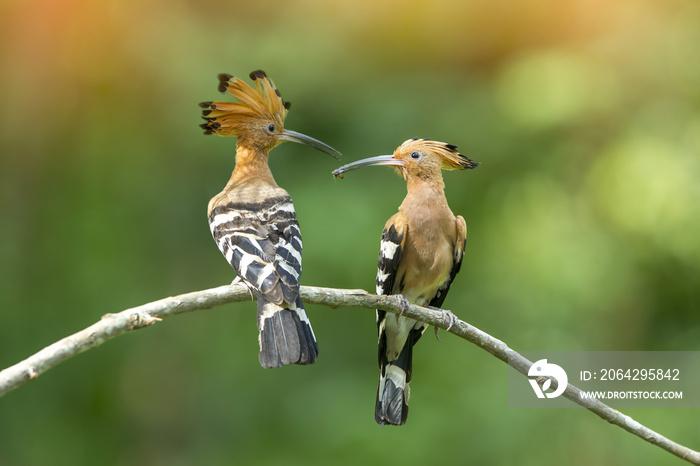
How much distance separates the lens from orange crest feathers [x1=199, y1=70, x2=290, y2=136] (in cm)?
284

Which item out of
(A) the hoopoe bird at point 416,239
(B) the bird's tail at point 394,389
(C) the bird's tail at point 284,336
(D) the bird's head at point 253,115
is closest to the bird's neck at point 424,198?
(A) the hoopoe bird at point 416,239

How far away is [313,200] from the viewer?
5.96 metres

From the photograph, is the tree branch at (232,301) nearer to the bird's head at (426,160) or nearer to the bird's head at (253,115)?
the bird's head at (426,160)

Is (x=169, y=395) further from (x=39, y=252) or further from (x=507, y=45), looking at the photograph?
(x=507, y=45)

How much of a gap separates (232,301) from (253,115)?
0.88 meters

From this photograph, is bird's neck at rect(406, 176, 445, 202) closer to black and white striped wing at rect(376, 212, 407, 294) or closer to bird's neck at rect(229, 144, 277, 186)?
black and white striped wing at rect(376, 212, 407, 294)

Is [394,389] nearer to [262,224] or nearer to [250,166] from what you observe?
[262,224]

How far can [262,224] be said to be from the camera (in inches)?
110

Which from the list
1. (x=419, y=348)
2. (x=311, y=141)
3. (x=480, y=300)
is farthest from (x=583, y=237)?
(x=311, y=141)

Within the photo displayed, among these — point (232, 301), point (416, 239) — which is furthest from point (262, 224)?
point (416, 239)

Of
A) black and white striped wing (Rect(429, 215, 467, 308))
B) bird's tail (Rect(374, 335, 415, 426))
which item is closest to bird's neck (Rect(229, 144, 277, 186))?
black and white striped wing (Rect(429, 215, 467, 308))

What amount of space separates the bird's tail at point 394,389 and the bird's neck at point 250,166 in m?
0.94

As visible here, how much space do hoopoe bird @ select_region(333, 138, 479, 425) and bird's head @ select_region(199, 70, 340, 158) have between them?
1.10ft

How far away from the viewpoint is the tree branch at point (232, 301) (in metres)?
1.81
